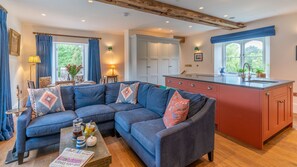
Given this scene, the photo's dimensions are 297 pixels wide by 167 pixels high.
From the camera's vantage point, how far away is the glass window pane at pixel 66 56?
5.85 meters

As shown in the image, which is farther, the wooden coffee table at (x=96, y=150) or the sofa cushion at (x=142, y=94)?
the sofa cushion at (x=142, y=94)

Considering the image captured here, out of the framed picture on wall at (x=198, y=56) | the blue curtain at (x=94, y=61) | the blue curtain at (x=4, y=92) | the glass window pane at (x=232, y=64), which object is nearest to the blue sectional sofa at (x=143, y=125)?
the blue curtain at (x=4, y=92)

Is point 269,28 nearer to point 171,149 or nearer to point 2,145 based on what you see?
point 171,149

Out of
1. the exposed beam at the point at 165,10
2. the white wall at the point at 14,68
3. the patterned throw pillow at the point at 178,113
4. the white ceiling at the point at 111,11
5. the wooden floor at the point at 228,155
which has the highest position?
the white ceiling at the point at 111,11

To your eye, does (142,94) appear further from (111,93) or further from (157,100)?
(111,93)

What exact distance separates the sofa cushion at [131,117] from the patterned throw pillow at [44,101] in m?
1.04

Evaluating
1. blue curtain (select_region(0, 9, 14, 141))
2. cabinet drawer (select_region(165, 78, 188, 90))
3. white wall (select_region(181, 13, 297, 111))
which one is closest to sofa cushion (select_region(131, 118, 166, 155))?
cabinet drawer (select_region(165, 78, 188, 90))

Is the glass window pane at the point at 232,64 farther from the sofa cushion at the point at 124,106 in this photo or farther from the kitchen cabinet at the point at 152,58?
the sofa cushion at the point at 124,106

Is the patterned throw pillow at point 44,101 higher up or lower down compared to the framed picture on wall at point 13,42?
lower down

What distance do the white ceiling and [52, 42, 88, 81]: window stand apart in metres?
0.98

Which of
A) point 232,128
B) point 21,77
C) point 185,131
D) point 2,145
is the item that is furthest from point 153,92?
point 21,77

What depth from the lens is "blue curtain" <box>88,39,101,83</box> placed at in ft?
20.1

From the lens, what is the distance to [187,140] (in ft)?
5.74

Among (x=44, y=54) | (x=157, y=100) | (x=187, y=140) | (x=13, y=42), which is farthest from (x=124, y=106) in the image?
(x=44, y=54)
